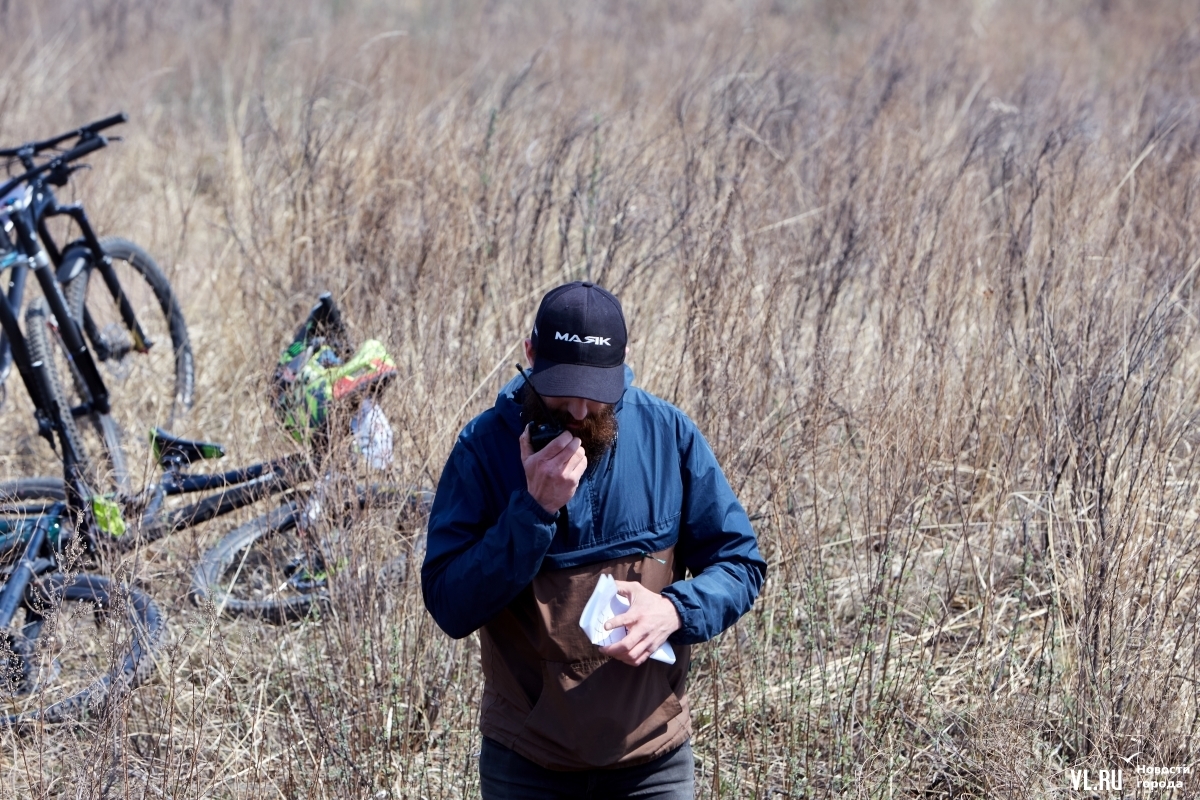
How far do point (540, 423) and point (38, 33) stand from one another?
7.74 m

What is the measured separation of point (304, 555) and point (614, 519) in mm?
1609

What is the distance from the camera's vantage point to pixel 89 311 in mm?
5137

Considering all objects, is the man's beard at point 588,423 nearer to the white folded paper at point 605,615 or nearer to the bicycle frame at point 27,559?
the white folded paper at point 605,615

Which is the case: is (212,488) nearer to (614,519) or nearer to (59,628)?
(59,628)

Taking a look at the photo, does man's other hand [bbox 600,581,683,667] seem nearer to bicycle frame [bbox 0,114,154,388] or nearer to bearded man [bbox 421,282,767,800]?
bearded man [bbox 421,282,767,800]

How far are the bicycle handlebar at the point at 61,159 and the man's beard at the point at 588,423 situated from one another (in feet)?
10.1

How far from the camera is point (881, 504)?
11.2 ft

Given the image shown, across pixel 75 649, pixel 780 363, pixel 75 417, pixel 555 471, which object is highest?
pixel 555 471

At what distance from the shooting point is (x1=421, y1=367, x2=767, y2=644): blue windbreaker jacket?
2.04 metres

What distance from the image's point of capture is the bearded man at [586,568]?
203 cm

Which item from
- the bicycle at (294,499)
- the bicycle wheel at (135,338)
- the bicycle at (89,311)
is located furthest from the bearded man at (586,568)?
the bicycle wheel at (135,338)

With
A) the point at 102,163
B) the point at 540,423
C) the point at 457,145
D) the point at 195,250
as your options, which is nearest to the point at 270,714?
the point at 540,423

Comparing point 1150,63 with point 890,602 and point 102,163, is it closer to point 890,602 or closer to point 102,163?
point 890,602

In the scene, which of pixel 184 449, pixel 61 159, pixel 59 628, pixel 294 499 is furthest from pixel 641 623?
pixel 61 159
